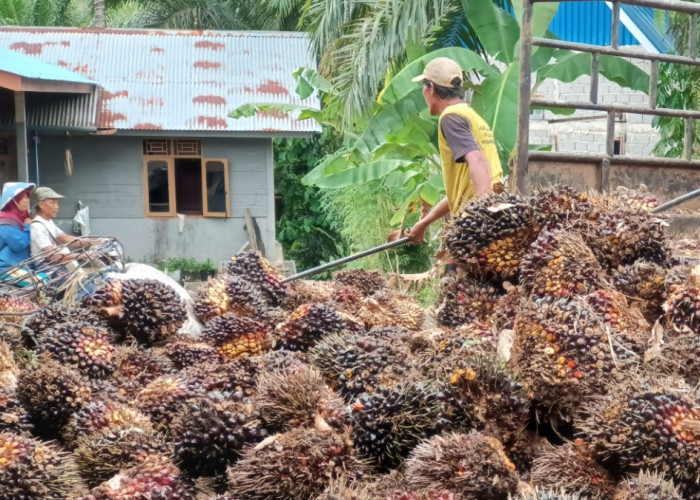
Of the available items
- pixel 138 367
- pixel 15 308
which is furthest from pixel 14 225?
pixel 138 367

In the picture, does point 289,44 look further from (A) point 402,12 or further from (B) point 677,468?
(B) point 677,468

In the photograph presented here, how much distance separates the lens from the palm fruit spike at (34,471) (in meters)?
2.31

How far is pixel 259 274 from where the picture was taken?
4.14 m

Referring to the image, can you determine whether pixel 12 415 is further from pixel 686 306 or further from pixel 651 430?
pixel 686 306

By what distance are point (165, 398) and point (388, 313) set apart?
1118 millimetres

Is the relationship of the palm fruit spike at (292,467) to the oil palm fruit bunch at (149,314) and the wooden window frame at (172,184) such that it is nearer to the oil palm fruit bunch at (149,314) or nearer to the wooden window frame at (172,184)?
the oil palm fruit bunch at (149,314)

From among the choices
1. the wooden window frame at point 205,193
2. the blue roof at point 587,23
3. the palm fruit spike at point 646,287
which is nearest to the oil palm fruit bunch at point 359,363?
the palm fruit spike at point 646,287

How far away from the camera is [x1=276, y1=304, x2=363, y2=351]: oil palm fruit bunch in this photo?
10.5ft

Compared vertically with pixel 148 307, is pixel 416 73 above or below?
above

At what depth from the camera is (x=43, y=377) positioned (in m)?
2.83

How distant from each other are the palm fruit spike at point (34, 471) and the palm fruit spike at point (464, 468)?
97 cm

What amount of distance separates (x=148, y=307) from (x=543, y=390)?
6.22 ft

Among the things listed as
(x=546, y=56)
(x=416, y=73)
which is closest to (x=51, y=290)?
(x=416, y=73)

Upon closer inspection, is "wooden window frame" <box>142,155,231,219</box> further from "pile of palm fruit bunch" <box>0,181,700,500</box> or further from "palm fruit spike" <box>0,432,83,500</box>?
"palm fruit spike" <box>0,432,83,500</box>
